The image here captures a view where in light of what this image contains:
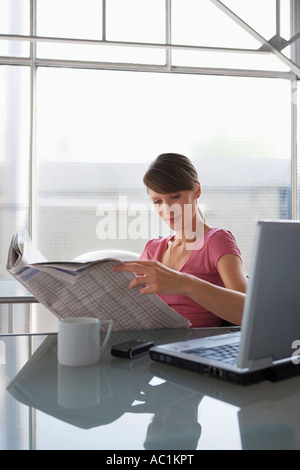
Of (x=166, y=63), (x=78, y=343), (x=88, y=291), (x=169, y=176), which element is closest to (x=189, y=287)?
(x=88, y=291)

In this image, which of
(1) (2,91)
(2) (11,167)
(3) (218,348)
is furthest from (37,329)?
(3) (218,348)

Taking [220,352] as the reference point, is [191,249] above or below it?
above

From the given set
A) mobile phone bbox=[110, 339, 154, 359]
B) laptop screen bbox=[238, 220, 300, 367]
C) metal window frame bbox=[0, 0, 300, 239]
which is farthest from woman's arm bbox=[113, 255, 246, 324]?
metal window frame bbox=[0, 0, 300, 239]

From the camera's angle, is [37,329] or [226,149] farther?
[226,149]

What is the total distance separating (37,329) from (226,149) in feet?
5.92

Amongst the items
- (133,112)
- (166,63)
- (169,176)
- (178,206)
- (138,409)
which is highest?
(166,63)

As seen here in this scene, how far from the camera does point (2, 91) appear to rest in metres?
3.07

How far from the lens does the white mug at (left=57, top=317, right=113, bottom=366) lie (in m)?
0.86

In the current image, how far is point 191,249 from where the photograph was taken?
5.50ft

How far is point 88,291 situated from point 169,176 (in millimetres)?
646

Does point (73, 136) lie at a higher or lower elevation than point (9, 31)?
lower

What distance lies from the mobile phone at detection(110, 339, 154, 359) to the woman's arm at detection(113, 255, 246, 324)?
4.8 inches

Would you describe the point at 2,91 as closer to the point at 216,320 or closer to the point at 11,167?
the point at 11,167

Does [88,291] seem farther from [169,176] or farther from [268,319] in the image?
[169,176]
